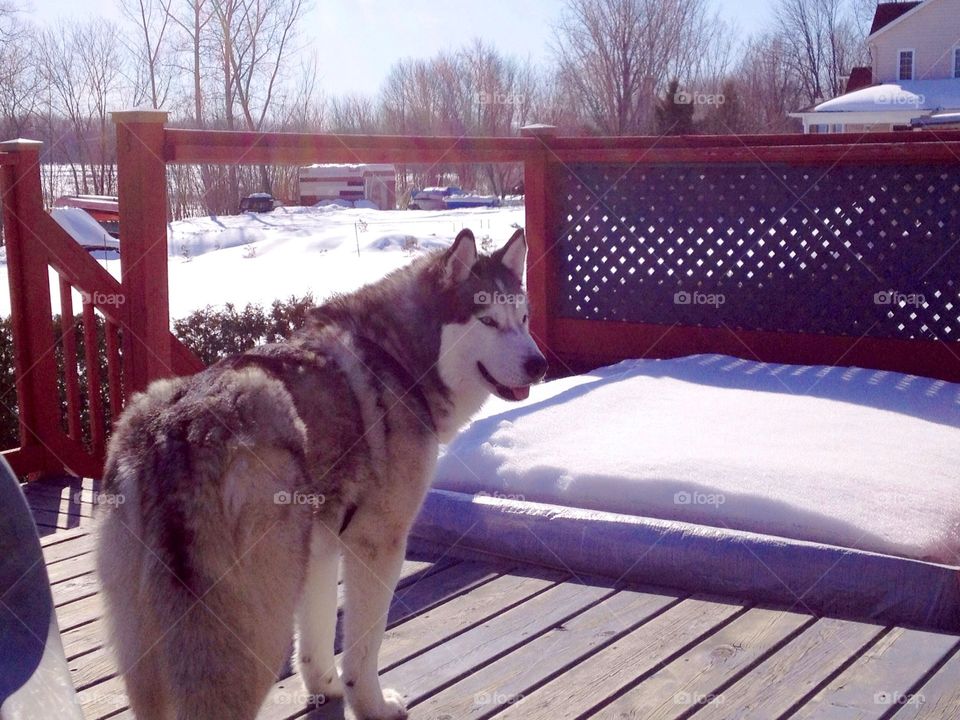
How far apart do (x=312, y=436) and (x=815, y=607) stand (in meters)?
1.69

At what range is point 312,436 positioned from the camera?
2318 mm

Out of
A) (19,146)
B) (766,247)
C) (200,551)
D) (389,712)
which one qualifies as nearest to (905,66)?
(766,247)

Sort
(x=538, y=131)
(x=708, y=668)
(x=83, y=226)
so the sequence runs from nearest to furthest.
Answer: (x=708, y=668), (x=538, y=131), (x=83, y=226)

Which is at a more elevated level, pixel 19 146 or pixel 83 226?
pixel 19 146

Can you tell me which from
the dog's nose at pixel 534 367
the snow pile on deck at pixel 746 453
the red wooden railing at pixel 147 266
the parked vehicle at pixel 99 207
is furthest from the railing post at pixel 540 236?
the parked vehicle at pixel 99 207

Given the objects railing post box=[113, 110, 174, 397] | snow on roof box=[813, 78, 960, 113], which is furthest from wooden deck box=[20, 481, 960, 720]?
snow on roof box=[813, 78, 960, 113]

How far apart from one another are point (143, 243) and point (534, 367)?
6.08 ft

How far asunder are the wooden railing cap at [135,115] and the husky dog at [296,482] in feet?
5.09

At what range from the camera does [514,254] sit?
10.4 ft

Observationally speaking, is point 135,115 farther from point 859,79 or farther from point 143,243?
point 859,79

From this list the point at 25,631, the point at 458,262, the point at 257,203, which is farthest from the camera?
the point at 257,203

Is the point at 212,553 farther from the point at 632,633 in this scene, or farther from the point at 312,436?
the point at 632,633

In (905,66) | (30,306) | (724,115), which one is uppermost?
(905,66)

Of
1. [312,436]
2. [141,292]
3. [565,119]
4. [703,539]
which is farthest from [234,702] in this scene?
[565,119]
